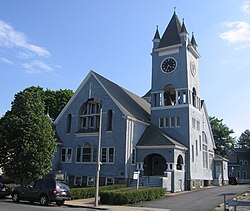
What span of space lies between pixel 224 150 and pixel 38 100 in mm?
50665

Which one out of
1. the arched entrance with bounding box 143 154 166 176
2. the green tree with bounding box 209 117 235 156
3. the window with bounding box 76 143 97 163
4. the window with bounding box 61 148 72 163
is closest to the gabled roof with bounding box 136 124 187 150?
the arched entrance with bounding box 143 154 166 176

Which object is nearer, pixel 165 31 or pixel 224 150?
pixel 165 31

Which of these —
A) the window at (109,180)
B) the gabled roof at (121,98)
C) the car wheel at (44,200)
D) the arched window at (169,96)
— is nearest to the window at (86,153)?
the window at (109,180)

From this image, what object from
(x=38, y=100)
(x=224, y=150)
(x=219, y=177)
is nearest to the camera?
(x=38, y=100)

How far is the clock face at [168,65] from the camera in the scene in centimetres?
4066

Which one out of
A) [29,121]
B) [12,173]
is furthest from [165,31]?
[12,173]

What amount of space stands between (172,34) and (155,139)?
15344mm

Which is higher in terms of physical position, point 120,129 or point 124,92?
point 124,92

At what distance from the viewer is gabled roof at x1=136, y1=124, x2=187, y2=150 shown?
33.9 m

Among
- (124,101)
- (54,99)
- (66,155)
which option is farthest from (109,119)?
(54,99)

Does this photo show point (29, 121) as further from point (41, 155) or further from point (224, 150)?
point (224, 150)

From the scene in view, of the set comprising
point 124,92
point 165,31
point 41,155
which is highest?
point 165,31

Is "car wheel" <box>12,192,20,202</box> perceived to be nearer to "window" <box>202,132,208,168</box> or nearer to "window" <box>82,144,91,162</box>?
"window" <box>82,144,91,162</box>

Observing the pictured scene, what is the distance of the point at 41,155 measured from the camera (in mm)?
27094
